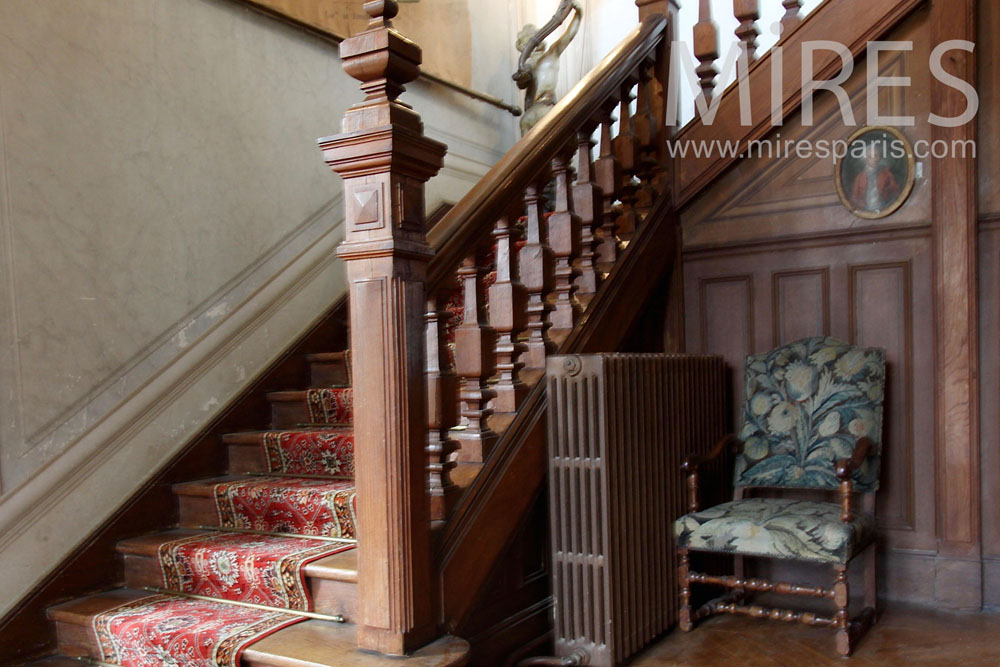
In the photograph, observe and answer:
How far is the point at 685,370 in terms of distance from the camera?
2781mm

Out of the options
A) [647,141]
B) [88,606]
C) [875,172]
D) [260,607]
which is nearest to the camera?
[260,607]

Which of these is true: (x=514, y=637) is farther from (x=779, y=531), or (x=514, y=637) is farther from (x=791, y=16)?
(x=791, y=16)

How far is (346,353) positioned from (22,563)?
1.29 metres

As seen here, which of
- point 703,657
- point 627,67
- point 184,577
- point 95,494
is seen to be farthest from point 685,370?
point 95,494

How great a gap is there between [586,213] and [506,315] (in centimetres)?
66

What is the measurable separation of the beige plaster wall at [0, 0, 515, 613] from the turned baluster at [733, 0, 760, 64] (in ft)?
5.85

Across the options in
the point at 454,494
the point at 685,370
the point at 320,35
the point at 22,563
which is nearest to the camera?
the point at 454,494

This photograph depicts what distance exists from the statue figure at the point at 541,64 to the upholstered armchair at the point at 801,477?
6.81 feet

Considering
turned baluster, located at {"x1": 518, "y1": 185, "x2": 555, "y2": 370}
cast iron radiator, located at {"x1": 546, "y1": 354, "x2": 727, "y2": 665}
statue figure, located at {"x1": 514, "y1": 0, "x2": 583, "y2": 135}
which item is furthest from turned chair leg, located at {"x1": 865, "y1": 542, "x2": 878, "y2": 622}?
statue figure, located at {"x1": 514, "y1": 0, "x2": 583, "y2": 135}

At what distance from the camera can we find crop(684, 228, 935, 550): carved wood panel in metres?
2.92

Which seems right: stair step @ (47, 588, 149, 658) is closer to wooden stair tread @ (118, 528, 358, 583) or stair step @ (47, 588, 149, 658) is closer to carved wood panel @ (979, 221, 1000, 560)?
wooden stair tread @ (118, 528, 358, 583)

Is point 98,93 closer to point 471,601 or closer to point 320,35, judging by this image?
point 320,35

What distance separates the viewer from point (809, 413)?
2.88 metres

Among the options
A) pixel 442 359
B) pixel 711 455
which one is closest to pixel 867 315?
pixel 711 455
